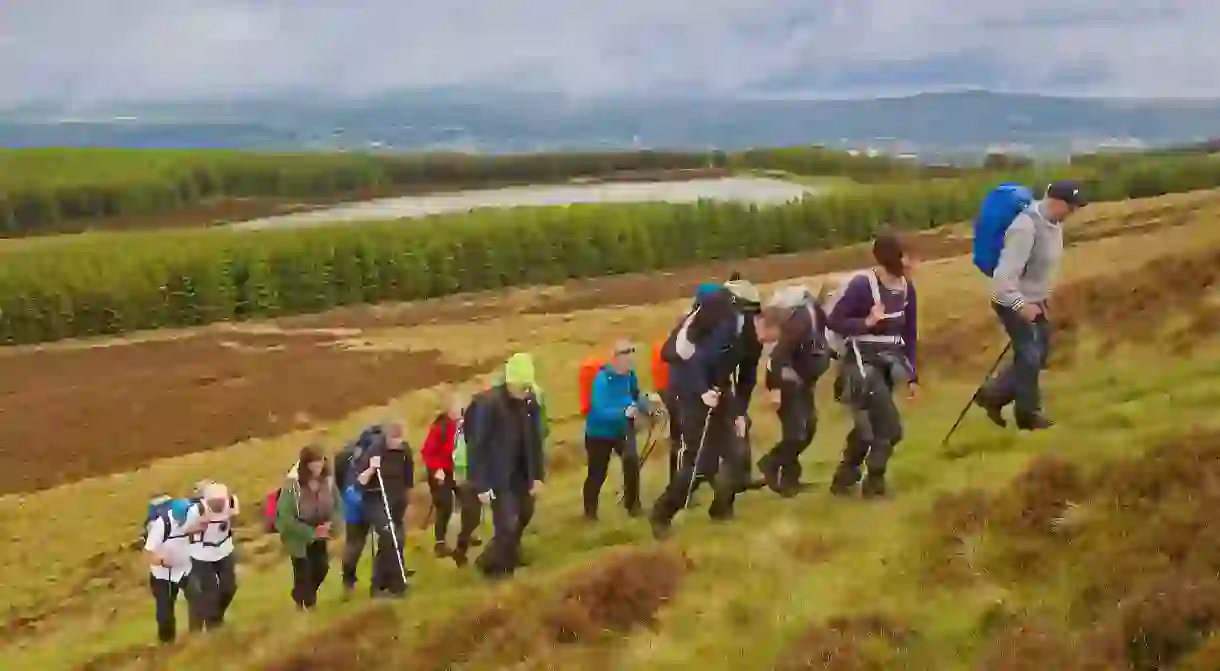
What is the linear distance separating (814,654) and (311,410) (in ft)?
116

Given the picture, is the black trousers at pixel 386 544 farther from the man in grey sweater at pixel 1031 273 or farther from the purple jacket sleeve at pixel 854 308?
the man in grey sweater at pixel 1031 273

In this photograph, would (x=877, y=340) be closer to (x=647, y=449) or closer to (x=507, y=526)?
(x=507, y=526)

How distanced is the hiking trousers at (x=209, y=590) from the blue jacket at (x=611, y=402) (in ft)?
15.4

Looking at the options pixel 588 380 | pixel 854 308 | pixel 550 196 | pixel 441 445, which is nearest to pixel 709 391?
pixel 854 308

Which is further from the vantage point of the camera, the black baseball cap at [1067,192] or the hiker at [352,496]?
the hiker at [352,496]

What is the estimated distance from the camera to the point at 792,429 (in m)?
13.0

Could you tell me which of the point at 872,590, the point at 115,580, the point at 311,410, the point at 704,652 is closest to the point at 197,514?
the point at 704,652

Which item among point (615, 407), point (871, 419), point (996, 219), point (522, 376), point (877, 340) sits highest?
point (996, 219)

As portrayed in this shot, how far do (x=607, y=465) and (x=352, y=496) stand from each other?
3.16m

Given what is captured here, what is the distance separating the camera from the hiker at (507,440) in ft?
40.2

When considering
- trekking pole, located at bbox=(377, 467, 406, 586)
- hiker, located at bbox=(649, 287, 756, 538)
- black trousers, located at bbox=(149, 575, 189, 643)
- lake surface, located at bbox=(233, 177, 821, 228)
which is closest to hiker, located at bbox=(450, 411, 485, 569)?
trekking pole, located at bbox=(377, 467, 406, 586)

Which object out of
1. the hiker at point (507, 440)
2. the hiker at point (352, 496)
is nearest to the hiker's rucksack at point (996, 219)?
the hiker at point (507, 440)

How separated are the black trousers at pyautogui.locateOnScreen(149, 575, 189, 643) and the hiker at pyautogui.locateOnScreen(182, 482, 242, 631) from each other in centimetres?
30

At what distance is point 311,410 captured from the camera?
138 feet
